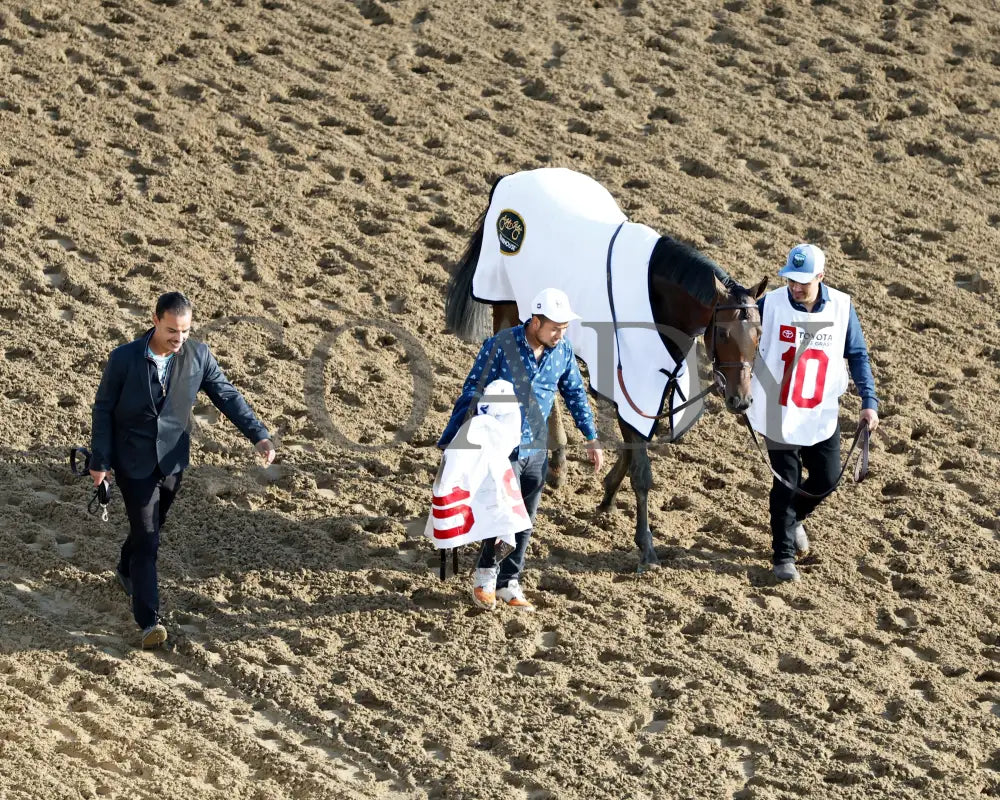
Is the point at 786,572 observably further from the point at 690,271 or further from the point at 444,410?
the point at 444,410

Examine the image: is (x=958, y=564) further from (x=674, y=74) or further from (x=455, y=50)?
(x=455, y=50)

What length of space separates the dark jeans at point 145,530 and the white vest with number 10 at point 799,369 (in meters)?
2.74

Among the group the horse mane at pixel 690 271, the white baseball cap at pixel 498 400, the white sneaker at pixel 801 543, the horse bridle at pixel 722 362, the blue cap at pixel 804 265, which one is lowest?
the white sneaker at pixel 801 543

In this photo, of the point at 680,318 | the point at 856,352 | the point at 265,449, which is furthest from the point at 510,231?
the point at 265,449

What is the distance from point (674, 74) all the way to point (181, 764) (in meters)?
7.70

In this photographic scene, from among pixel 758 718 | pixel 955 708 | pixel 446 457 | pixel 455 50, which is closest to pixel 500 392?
pixel 446 457

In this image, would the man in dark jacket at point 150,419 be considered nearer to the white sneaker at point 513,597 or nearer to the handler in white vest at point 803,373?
the white sneaker at point 513,597

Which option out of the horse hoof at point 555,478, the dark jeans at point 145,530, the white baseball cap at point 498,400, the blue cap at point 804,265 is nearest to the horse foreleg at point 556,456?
the horse hoof at point 555,478

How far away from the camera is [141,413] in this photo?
575cm

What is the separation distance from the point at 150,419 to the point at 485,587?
5.65 feet

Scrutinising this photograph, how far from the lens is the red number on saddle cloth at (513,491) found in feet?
19.7

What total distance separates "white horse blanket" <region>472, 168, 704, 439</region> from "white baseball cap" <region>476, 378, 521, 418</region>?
88cm

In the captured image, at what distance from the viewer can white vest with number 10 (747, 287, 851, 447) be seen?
6418 millimetres

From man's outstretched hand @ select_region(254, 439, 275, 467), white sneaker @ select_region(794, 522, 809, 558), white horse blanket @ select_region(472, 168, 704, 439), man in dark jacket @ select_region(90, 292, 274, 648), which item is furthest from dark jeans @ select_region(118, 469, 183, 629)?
white sneaker @ select_region(794, 522, 809, 558)
